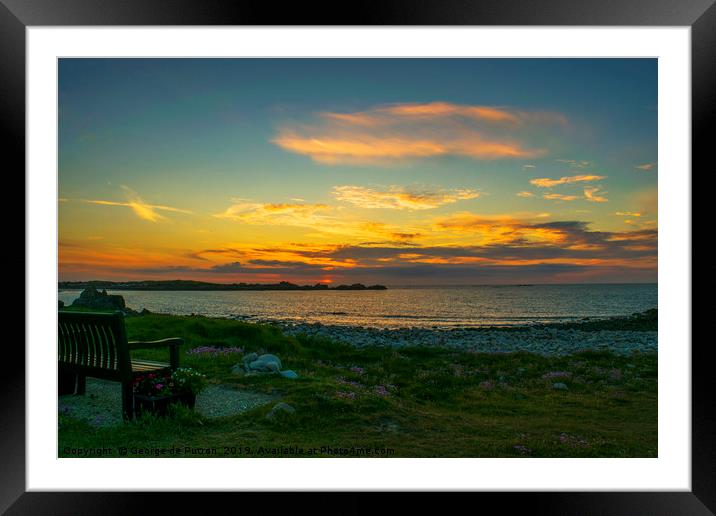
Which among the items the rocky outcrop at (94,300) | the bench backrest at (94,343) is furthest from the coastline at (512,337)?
the bench backrest at (94,343)

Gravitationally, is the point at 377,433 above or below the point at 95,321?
below

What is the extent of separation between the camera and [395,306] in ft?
86.5

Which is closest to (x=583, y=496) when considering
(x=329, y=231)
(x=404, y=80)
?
(x=404, y=80)

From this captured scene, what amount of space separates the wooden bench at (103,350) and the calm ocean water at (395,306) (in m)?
14.6

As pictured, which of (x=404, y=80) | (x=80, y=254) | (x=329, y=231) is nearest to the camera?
(x=404, y=80)

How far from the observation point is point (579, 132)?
21.6 meters

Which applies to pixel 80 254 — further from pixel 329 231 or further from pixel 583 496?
pixel 583 496

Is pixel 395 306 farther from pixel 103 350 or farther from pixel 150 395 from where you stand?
pixel 103 350

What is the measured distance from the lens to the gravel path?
484 centimetres

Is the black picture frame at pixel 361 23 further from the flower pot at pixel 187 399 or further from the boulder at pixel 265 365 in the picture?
the boulder at pixel 265 365

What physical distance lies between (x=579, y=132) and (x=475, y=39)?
2077cm

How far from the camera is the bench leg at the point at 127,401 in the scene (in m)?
4.46

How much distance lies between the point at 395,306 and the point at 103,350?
22310mm

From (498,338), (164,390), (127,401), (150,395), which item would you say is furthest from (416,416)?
(498,338)
